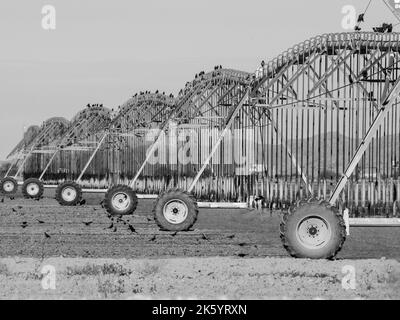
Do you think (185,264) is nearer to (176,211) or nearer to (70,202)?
(176,211)

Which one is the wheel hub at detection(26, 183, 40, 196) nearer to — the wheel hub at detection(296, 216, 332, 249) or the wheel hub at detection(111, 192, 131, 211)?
the wheel hub at detection(111, 192, 131, 211)

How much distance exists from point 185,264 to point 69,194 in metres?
29.8

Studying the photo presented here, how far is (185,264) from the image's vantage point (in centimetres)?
1742

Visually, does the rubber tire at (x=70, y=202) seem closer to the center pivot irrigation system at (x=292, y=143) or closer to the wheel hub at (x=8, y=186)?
the center pivot irrigation system at (x=292, y=143)

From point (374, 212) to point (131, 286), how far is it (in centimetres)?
1534

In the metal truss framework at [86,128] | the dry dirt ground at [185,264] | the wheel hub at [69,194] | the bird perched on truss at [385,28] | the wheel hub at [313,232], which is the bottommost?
the dry dirt ground at [185,264]

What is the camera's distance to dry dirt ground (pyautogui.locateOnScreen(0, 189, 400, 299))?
46.7 ft

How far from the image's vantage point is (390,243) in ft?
76.1

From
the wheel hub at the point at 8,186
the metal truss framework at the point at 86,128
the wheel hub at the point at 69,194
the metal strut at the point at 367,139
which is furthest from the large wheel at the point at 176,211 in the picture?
the wheel hub at the point at 8,186

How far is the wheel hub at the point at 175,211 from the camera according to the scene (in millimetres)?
27266

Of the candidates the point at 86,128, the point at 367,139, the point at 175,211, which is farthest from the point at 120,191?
the point at 86,128

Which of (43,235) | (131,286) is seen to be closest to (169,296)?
(131,286)

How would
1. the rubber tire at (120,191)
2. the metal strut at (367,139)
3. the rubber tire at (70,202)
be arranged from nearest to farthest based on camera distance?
1. the metal strut at (367,139)
2. the rubber tire at (120,191)
3. the rubber tire at (70,202)
